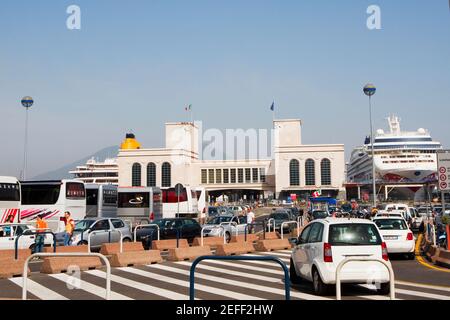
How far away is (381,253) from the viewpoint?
10.4 m

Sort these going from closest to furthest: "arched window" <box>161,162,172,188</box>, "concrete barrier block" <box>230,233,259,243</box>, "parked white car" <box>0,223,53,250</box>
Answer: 1. "parked white car" <box>0,223,53,250</box>
2. "concrete barrier block" <box>230,233,259,243</box>
3. "arched window" <box>161,162,172,188</box>

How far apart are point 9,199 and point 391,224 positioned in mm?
19963

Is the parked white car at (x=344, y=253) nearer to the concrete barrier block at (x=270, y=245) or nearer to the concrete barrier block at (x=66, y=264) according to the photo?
the concrete barrier block at (x=66, y=264)

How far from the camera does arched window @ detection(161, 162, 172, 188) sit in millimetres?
119500

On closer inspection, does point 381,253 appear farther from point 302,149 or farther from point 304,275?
point 302,149

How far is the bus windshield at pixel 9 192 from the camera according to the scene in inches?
1074

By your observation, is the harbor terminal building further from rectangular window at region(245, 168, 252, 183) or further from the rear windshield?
the rear windshield

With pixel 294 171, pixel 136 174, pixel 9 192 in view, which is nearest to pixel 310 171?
pixel 294 171

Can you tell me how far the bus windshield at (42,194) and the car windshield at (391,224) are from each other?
19.8 metres

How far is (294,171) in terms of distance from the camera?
387 feet

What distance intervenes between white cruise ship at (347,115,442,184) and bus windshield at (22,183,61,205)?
8211 cm

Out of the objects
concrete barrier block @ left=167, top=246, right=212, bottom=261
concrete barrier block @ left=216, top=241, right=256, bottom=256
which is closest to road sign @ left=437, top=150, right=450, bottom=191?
concrete barrier block @ left=216, top=241, right=256, bottom=256

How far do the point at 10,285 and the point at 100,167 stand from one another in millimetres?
125577

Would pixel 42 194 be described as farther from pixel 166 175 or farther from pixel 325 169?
pixel 325 169
